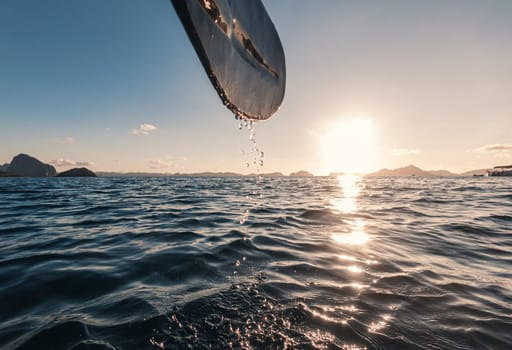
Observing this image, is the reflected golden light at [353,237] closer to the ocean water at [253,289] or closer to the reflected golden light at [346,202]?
the ocean water at [253,289]

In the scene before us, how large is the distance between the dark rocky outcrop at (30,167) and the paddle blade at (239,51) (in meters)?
241

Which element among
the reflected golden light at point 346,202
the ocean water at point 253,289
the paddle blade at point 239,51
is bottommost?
the ocean water at point 253,289

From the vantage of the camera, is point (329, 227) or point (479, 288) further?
point (329, 227)

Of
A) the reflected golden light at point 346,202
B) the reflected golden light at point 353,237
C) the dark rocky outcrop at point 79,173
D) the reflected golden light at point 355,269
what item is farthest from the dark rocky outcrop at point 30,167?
the reflected golden light at point 355,269

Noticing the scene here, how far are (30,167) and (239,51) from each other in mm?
261735

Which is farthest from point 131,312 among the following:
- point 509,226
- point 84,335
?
point 509,226

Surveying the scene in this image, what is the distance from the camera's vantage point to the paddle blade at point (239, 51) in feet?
6.12

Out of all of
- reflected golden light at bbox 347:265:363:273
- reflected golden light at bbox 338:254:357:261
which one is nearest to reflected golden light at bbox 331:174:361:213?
reflected golden light at bbox 338:254:357:261

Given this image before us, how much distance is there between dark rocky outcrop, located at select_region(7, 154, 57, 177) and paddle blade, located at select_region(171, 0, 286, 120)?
24052 cm

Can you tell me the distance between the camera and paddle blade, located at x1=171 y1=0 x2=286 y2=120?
6.12 ft

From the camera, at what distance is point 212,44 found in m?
2.03

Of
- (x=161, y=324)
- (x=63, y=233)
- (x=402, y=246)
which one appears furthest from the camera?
(x=63, y=233)

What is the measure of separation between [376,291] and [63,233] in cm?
739

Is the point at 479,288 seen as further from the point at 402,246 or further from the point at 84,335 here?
the point at 84,335
